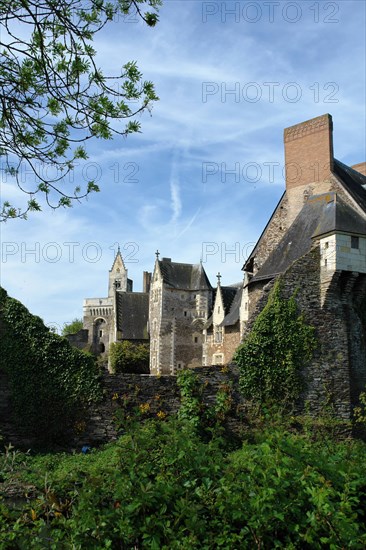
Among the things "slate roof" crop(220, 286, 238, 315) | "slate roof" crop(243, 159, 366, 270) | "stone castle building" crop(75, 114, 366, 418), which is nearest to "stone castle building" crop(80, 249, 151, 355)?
"slate roof" crop(220, 286, 238, 315)

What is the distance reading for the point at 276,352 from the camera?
15.9 meters

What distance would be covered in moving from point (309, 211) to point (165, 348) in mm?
28007

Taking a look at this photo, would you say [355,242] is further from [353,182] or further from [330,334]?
[353,182]

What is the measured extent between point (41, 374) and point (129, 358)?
34.1m

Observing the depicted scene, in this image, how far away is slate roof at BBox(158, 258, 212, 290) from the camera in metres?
47.2

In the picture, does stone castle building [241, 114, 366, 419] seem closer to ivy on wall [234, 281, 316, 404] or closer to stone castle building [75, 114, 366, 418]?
stone castle building [75, 114, 366, 418]

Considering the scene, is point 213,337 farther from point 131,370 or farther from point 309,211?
point 309,211

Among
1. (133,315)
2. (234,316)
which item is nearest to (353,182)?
(234,316)

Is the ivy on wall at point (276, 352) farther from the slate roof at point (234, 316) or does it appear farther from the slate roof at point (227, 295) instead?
the slate roof at point (227, 295)

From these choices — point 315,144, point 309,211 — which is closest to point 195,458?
point 309,211

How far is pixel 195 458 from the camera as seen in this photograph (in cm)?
622

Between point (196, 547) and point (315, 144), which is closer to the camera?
point (196, 547)

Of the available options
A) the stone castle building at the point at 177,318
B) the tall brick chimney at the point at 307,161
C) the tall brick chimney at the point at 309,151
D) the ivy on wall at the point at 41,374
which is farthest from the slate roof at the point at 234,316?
the ivy on wall at the point at 41,374

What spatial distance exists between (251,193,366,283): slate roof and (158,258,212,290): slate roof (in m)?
26.9
